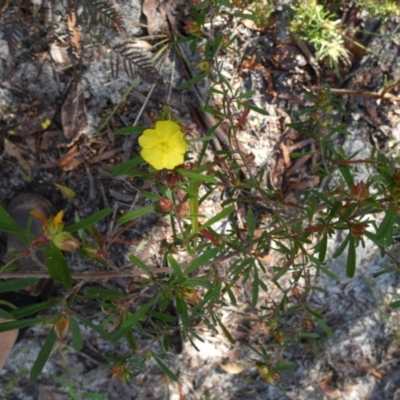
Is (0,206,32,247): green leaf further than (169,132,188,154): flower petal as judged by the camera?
No

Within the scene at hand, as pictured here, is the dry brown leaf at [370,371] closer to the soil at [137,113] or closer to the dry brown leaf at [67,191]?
the soil at [137,113]

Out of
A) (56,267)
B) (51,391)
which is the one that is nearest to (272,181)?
(56,267)

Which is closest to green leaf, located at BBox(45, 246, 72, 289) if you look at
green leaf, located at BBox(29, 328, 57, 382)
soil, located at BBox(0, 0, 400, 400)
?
green leaf, located at BBox(29, 328, 57, 382)

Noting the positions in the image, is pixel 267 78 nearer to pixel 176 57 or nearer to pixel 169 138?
pixel 176 57

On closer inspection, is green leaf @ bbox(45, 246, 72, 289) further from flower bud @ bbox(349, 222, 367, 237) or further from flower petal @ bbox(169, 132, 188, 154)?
Answer: flower bud @ bbox(349, 222, 367, 237)

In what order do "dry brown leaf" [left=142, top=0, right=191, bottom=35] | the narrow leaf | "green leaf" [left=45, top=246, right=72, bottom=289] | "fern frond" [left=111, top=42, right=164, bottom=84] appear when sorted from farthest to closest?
"dry brown leaf" [left=142, top=0, right=191, bottom=35]
"fern frond" [left=111, top=42, right=164, bottom=84]
the narrow leaf
"green leaf" [left=45, top=246, right=72, bottom=289]

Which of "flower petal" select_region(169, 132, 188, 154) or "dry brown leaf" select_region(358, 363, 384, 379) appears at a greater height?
"flower petal" select_region(169, 132, 188, 154)

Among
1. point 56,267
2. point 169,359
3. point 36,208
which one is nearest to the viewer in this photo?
point 56,267
